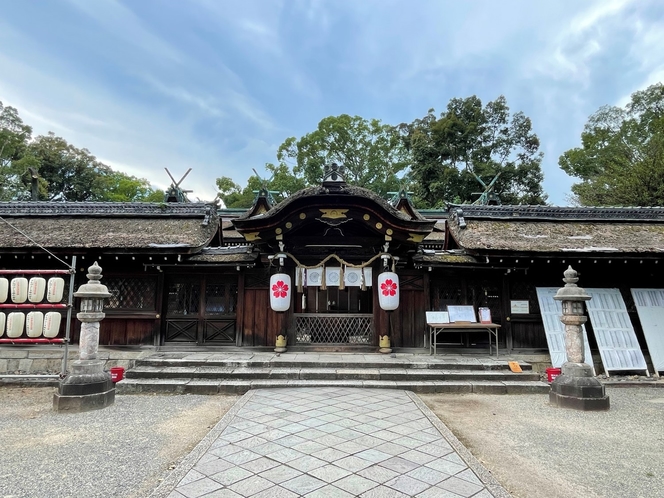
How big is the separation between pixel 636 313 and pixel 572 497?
334 inches

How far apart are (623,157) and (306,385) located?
25.0 m

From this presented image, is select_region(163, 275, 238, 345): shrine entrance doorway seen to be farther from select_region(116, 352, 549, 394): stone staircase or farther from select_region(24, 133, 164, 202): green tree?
select_region(24, 133, 164, 202): green tree

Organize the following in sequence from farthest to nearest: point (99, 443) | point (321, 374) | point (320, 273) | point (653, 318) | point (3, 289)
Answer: point (320, 273)
point (653, 318)
point (321, 374)
point (3, 289)
point (99, 443)

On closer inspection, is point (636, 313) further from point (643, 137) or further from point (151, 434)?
point (643, 137)

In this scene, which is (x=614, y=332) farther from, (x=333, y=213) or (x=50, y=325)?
(x=50, y=325)

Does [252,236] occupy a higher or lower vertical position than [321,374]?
higher

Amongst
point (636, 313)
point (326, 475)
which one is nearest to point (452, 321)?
point (636, 313)

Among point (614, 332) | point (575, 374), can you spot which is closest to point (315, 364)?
point (575, 374)

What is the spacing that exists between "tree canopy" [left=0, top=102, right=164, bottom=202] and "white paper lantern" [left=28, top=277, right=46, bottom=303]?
864 inches

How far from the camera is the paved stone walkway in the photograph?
11.3 ft

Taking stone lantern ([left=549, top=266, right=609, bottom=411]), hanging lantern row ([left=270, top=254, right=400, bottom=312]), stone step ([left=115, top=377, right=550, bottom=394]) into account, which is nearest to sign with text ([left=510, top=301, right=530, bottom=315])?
stone step ([left=115, top=377, right=550, bottom=394])

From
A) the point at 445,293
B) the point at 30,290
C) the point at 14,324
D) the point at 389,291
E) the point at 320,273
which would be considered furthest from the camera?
the point at 445,293

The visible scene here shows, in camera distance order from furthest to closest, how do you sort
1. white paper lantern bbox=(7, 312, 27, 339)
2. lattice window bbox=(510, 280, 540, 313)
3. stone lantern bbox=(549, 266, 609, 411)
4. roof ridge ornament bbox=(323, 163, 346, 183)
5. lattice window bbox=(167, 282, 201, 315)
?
lattice window bbox=(167, 282, 201, 315) → lattice window bbox=(510, 280, 540, 313) → roof ridge ornament bbox=(323, 163, 346, 183) → white paper lantern bbox=(7, 312, 27, 339) → stone lantern bbox=(549, 266, 609, 411)

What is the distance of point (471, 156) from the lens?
2781 centimetres
